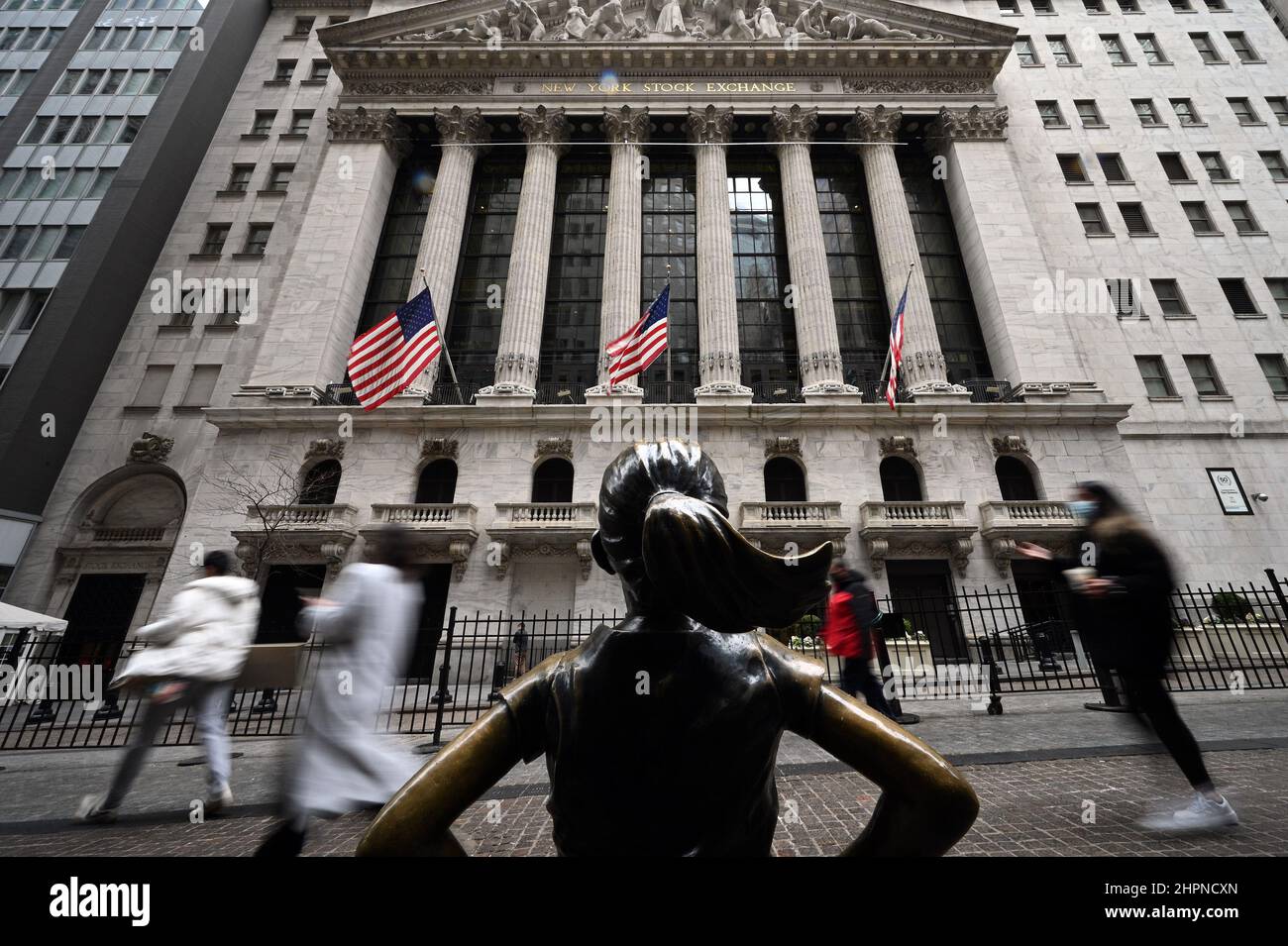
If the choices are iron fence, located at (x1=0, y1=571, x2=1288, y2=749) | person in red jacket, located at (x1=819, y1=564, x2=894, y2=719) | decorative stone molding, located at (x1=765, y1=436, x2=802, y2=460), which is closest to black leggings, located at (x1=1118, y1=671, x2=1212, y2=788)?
iron fence, located at (x1=0, y1=571, x2=1288, y2=749)

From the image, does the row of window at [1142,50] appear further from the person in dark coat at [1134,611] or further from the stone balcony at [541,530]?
the person in dark coat at [1134,611]

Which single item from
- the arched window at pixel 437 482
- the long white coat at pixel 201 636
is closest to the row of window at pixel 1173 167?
the arched window at pixel 437 482

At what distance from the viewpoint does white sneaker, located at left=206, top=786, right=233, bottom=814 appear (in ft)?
14.9

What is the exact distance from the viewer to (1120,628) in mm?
3736

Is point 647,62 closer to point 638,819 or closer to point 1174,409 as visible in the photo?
point 1174,409

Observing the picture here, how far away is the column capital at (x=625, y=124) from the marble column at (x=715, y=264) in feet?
7.31

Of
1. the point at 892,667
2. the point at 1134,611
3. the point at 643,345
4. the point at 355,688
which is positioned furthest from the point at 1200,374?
the point at 355,688

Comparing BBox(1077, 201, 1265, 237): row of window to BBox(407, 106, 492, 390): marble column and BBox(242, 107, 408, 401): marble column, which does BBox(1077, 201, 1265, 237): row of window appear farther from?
BBox(242, 107, 408, 401): marble column

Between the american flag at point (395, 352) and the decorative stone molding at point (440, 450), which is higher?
the decorative stone molding at point (440, 450)

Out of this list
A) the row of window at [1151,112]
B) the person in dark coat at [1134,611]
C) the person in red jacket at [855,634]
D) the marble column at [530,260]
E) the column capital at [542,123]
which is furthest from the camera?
the row of window at [1151,112]

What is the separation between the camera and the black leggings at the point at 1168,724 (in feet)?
10.9

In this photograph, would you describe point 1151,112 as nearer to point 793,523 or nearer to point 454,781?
point 793,523
